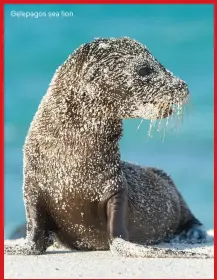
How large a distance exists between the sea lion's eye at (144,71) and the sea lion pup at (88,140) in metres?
0.01

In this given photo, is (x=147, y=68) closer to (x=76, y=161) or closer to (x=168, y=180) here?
(x=76, y=161)

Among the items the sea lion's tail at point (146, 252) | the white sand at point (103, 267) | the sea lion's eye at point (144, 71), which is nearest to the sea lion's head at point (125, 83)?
the sea lion's eye at point (144, 71)

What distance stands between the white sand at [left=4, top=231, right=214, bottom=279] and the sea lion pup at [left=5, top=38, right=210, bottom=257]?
56 centimetres

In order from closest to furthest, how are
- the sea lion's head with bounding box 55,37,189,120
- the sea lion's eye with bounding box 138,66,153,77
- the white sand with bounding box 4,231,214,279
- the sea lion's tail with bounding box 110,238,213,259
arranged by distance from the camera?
1. the white sand with bounding box 4,231,214,279
2. the sea lion's tail with bounding box 110,238,213,259
3. the sea lion's head with bounding box 55,37,189,120
4. the sea lion's eye with bounding box 138,66,153,77

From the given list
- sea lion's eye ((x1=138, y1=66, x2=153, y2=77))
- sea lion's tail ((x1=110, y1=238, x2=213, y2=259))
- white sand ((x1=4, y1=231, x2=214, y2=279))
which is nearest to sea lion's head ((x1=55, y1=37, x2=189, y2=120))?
sea lion's eye ((x1=138, y1=66, x2=153, y2=77))

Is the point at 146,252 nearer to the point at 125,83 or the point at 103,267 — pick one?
the point at 103,267

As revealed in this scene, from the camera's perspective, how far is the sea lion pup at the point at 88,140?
8.42m

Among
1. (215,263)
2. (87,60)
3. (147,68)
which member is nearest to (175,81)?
(147,68)

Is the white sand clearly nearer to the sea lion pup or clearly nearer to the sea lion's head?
the sea lion pup

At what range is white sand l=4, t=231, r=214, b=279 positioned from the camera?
671 centimetres

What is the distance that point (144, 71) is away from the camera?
852 cm

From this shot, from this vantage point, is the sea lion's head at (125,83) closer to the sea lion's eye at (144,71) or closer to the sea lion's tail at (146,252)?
the sea lion's eye at (144,71)

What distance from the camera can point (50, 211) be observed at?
8.70m

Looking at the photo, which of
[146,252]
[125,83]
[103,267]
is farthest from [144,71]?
[103,267]
